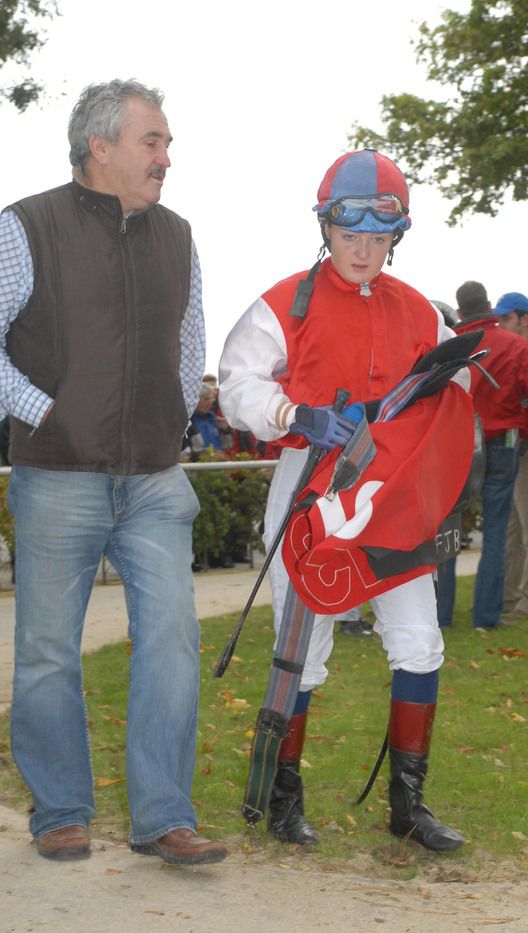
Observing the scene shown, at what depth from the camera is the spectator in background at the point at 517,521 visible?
1021cm

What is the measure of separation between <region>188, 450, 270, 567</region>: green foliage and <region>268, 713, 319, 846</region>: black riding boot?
839cm

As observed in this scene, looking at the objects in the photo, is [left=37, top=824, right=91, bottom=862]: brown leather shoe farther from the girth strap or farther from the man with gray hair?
the girth strap

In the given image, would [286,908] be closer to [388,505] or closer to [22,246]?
[388,505]

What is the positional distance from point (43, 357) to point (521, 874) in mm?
2108

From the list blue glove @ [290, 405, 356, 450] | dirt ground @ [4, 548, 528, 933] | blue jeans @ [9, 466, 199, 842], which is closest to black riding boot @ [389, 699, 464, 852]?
dirt ground @ [4, 548, 528, 933]

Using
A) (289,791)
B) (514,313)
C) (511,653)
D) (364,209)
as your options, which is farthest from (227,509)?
(364,209)

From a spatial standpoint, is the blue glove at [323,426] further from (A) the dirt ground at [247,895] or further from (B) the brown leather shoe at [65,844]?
(B) the brown leather shoe at [65,844]

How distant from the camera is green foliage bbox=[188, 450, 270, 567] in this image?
527 inches

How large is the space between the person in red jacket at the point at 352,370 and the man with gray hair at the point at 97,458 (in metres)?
0.29

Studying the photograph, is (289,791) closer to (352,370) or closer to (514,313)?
(352,370)

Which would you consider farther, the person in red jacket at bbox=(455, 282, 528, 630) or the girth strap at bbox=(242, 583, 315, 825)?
the person in red jacket at bbox=(455, 282, 528, 630)

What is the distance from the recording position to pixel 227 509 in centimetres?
1355

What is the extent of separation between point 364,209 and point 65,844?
2.16 metres

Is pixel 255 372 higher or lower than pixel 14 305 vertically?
lower
